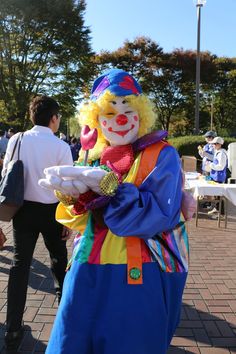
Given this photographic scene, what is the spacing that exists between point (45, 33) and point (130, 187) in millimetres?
18841

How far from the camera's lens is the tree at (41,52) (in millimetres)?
18094

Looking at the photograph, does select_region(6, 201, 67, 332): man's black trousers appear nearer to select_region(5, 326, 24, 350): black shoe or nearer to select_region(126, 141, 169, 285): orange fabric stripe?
select_region(5, 326, 24, 350): black shoe

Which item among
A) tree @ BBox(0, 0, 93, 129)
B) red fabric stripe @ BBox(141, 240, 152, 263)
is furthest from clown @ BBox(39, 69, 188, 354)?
tree @ BBox(0, 0, 93, 129)

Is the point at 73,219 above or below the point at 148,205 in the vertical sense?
below

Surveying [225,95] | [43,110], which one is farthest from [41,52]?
[43,110]

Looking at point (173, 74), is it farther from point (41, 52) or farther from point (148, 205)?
point (148, 205)

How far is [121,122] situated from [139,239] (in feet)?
1.95

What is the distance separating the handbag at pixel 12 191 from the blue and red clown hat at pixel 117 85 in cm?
92

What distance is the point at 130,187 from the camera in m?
1.66

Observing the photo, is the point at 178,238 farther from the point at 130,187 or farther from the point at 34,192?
the point at 34,192

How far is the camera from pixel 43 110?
2.85m

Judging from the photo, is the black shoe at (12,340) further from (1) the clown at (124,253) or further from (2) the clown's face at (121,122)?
(2) the clown's face at (121,122)

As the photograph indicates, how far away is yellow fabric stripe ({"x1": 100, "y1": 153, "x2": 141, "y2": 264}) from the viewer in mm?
1743

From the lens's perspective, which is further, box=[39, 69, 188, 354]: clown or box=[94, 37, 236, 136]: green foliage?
box=[94, 37, 236, 136]: green foliage
